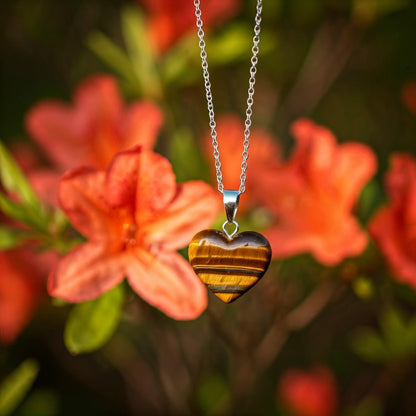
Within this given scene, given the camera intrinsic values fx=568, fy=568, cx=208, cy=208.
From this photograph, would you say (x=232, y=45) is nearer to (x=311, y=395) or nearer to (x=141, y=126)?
(x=141, y=126)

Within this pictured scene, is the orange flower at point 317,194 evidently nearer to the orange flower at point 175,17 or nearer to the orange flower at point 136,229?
the orange flower at point 136,229

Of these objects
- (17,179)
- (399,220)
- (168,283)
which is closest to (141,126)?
(17,179)

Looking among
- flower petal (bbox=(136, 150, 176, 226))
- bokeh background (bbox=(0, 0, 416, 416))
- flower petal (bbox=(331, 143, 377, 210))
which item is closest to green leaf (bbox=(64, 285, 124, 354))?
bokeh background (bbox=(0, 0, 416, 416))

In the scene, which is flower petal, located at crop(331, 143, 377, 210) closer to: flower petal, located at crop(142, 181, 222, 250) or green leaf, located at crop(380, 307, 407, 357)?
flower petal, located at crop(142, 181, 222, 250)

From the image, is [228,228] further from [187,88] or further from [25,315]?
[187,88]

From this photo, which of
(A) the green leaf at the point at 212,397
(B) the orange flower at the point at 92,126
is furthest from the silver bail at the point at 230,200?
(A) the green leaf at the point at 212,397

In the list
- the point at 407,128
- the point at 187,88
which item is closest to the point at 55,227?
the point at 187,88
